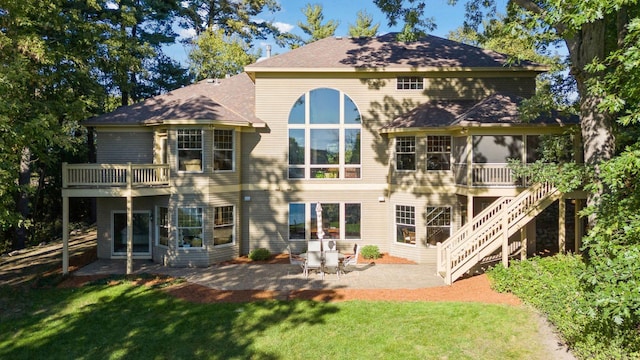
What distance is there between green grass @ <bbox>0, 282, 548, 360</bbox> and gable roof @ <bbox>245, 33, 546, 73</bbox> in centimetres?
1074

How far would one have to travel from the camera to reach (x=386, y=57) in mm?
17656

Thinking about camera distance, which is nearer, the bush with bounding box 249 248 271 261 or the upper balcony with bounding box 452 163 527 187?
the upper balcony with bounding box 452 163 527 187

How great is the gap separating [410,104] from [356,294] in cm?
974

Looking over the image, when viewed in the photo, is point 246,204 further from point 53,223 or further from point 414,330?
point 53,223

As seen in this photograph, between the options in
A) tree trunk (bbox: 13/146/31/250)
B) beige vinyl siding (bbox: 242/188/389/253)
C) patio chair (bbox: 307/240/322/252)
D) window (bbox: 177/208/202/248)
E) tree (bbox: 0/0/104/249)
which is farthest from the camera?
tree trunk (bbox: 13/146/31/250)

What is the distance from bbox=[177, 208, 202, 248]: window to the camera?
592 inches

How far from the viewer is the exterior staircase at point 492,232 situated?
12.3m

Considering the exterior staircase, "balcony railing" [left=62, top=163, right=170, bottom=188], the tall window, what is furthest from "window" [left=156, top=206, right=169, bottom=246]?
the exterior staircase

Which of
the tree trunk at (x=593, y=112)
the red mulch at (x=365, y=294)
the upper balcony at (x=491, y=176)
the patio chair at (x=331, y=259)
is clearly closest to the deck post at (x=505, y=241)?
the red mulch at (x=365, y=294)

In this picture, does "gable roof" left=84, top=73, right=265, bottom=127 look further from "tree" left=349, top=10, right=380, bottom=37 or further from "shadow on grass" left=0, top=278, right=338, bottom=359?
"tree" left=349, top=10, right=380, bottom=37

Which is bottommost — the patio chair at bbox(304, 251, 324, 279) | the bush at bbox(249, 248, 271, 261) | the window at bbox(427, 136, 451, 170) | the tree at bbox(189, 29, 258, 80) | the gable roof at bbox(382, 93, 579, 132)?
the bush at bbox(249, 248, 271, 261)

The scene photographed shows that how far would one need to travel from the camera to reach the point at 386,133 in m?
16.9

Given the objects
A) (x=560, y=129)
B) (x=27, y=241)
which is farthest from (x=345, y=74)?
(x=27, y=241)

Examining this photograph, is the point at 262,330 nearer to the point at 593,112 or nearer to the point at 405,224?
the point at 405,224
